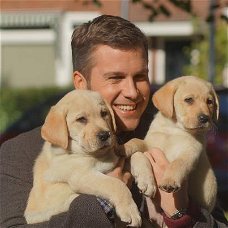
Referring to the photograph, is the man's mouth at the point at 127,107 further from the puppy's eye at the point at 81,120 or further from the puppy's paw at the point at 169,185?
the puppy's paw at the point at 169,185

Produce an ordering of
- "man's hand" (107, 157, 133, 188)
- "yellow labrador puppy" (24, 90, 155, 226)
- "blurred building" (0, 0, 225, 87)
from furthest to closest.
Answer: "blurred building" (0, 0, 225, 87)
"man's hand" (107, 157, 133, 188)
"yellow labrador puppy" (24, 90, 155, 226)

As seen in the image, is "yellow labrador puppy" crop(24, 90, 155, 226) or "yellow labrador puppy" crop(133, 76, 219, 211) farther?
"yellow labrador puppy" crop(133, 76, 219, 211)

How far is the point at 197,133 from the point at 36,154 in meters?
1.03

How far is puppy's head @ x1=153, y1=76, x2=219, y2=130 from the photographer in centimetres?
416

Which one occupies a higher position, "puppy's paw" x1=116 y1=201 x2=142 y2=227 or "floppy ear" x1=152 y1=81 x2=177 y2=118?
"floppy ear" x1=152 y1=81 x2=177 y2=118

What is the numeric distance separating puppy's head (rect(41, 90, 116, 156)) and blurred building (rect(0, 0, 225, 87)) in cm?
2035

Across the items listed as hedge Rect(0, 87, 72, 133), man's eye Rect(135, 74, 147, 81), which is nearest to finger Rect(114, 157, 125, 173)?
man's eye Rect(135, 74, 147, 81)

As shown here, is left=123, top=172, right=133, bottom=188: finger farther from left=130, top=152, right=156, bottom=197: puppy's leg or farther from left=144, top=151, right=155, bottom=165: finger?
left=144, top=151, right=155, bottom=165: finger

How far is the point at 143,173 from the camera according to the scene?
3.91 m

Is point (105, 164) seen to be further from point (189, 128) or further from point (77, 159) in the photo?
point (189, 128)

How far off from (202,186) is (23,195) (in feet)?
3.61

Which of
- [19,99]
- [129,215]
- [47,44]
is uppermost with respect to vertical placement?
[129,215]

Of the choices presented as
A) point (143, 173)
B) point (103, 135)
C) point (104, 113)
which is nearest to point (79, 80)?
point (104, 113)

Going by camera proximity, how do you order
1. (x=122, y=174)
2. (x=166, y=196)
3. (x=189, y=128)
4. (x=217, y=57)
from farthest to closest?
(x=217, y=57) → (x=189, y=128) → (x=166, y=196) → (x=122, y=174)
